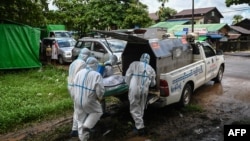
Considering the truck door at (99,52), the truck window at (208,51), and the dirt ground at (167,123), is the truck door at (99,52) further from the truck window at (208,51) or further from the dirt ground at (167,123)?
the dirt ground at (167,123)

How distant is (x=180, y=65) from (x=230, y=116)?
1889 mm

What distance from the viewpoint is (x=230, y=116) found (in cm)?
691

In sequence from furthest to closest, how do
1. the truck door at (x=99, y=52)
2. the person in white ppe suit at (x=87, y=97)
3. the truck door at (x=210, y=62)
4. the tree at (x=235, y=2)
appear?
the tree at (x=235, y=2) < the truck door at (x=99, y=52) < the truck door at (x=210, y=62) < the person in white ppe suit at (x=87, y=97)

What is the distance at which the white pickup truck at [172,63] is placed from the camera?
6.44 meters

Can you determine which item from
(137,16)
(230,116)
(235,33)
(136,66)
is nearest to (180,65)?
(230,116)

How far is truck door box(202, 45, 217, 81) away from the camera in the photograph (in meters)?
8.84

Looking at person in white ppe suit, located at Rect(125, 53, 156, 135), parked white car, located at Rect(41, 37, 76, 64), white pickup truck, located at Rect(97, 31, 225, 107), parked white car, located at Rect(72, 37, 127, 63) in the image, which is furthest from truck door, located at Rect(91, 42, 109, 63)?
person in white ppe suit, located at Rect(125, 53, 156, 135)

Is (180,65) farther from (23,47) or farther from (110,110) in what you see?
(23,47)

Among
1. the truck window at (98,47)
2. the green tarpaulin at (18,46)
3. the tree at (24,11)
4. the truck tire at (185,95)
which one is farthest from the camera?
the tree at (24,11)

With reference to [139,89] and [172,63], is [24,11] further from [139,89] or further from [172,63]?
[139,89]

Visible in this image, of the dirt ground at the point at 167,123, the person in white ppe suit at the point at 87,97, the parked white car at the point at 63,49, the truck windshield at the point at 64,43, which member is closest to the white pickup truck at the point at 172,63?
the dirt ground at the point at 167,123

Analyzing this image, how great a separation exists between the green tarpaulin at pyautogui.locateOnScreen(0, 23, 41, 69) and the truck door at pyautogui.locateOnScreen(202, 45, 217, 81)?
28.7 feet

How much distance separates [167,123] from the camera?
21.0 feet

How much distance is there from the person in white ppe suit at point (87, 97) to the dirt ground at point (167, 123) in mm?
590
